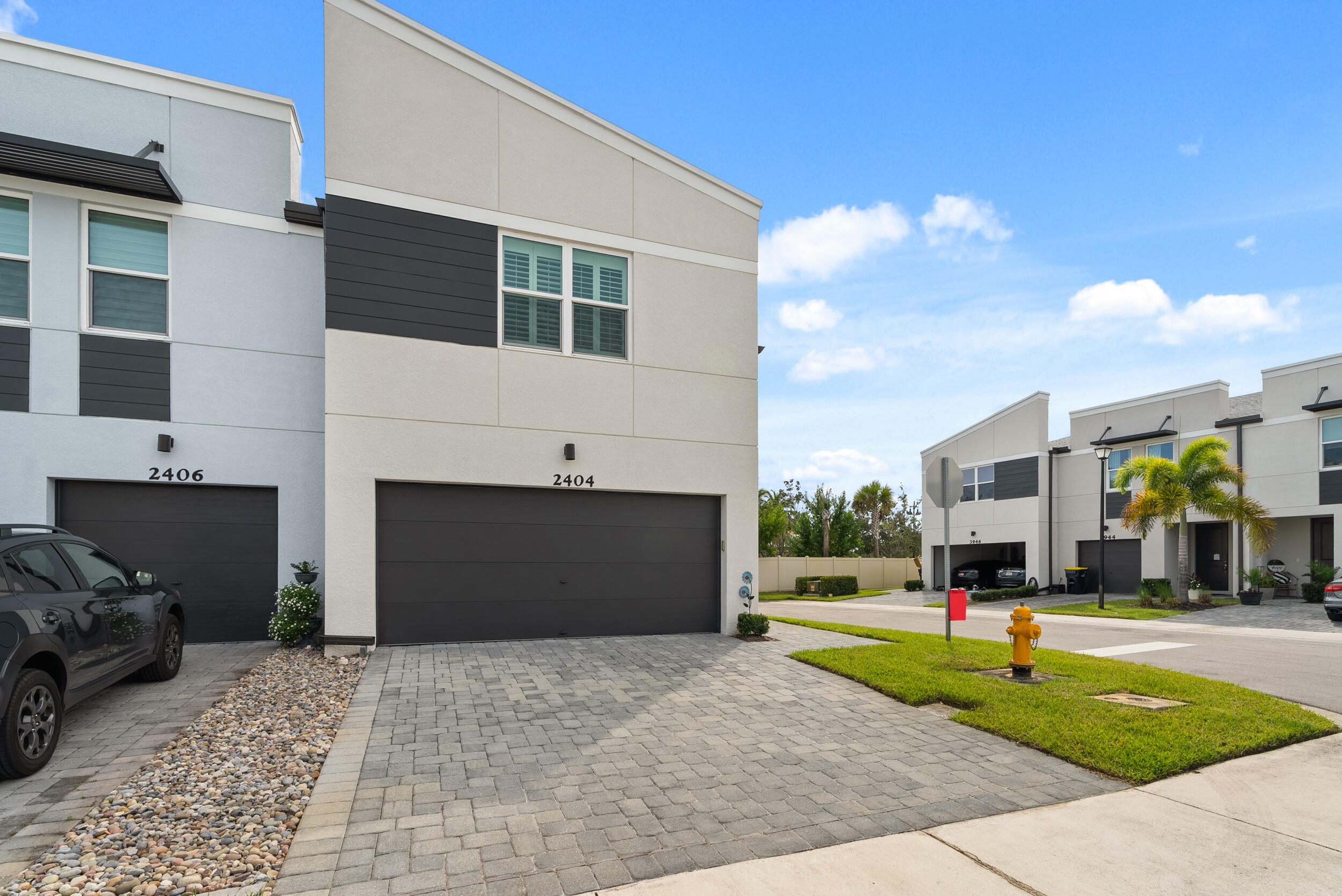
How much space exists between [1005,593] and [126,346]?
2663cm

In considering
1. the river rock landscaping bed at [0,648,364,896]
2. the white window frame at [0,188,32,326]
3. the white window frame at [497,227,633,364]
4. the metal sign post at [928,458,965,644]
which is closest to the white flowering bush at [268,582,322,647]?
the river rock landscaping bed at [0,648,364,896]

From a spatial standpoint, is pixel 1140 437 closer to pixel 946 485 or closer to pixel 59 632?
pixel 946 485

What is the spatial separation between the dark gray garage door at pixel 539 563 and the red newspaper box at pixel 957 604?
3450 mm

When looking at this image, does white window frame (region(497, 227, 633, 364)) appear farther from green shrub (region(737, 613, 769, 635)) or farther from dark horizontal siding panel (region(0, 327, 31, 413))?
dark horizontal siding panel (region(0, 327, 31, 413))

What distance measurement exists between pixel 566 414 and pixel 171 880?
749 centimetres

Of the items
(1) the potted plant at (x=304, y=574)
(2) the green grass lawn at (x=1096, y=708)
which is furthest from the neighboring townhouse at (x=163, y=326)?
(2) the green grass lawn at (x=1096, y=708)

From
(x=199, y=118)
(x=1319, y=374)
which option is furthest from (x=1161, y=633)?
(x=199, y=118)

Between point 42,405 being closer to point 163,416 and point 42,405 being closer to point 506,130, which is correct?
point 163,416

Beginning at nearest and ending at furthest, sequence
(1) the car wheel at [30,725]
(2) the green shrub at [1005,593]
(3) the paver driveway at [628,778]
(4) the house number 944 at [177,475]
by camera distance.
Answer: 1. (3) the paver driveway at [628,778]
2. (1) the car wheel at [30,725]
3. (4) the house number 944 at [177,475]
4. (2) the green shrub at [1005,593]

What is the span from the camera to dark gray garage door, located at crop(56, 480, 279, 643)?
973 centimetres

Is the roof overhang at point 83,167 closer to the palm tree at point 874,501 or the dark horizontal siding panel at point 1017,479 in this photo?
the dark horizontal siding panel at point 1017,479

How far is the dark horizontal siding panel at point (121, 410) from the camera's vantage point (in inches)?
378

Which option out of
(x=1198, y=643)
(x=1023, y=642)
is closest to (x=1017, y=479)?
(x=1198, y=643)

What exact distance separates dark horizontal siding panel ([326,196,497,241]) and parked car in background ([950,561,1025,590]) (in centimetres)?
2437
